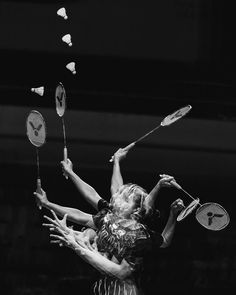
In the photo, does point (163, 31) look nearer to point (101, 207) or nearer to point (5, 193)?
point (5, 193)

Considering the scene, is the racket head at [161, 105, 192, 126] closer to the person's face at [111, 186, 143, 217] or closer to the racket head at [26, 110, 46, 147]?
the person's face at [111, 186, 143, 217]

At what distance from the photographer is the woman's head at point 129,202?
399 centimetres

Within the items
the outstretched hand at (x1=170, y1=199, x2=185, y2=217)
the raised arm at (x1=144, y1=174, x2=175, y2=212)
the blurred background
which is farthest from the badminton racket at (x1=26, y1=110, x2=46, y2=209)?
the blurred background

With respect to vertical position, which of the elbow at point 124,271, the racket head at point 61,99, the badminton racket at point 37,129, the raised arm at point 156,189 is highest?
the racket head at point 61,99

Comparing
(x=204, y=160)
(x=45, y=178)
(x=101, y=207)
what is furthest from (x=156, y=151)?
(x=101, y=207)

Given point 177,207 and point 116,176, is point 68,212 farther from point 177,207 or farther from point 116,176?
point 177,207

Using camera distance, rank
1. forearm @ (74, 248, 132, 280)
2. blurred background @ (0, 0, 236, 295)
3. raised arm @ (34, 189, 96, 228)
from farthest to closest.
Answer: blurred background @ (0, 0, 236, 295) < raised arm @ (34, 189, 96, 228) < forearm @ (74, 248, 132, 280)

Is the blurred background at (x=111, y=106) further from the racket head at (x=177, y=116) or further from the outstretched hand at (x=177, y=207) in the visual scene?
the outstretched hand at (x=177, y=207)

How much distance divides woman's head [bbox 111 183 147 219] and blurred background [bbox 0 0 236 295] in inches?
52.5

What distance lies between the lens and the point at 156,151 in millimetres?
5457

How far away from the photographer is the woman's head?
13.1 feet

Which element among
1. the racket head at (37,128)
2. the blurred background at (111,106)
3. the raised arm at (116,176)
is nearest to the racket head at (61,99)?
the racket head at (37,128)

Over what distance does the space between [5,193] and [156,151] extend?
0.82 meters

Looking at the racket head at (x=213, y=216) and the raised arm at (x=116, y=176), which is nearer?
the racket head at (x=213, y=216)
